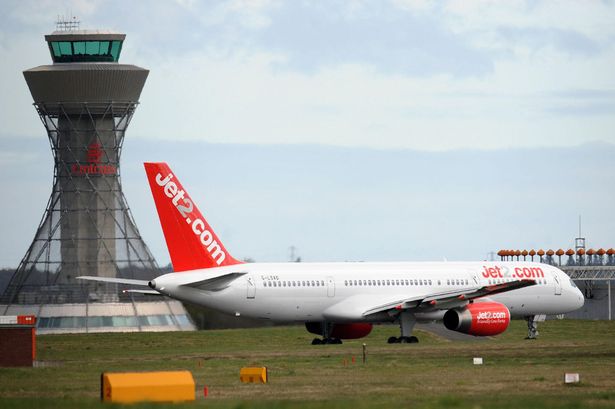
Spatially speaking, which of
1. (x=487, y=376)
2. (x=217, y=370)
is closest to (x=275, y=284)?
(x=217, y=370)

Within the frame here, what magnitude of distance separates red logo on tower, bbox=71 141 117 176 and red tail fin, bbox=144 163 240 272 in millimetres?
44589

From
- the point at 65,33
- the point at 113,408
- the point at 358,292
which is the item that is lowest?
the point at 113,408

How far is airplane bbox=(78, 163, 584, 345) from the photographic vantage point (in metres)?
63.4

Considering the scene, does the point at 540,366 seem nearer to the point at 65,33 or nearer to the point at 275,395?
the point at 275,395

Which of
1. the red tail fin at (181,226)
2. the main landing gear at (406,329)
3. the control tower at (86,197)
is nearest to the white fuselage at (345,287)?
the main landing gear at (406,329)

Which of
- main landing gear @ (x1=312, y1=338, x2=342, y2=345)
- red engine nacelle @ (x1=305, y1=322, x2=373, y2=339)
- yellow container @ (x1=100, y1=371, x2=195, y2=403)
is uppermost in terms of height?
red engine nacelle @ (x1=305, y1=322, x2=373, y2=339)

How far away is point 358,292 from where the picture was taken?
2653 inches

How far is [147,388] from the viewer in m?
36.5

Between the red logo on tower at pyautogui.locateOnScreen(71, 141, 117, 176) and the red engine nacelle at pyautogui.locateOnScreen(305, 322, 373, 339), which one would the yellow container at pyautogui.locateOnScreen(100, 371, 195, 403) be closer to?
the red engine nacelle at pyautogui.locateOnScreen(305, 322, 373, 339)

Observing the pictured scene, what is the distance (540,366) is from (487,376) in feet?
16.0

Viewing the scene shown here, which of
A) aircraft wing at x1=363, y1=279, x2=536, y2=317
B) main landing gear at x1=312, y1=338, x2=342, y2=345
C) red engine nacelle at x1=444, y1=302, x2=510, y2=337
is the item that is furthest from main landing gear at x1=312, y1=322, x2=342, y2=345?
red engine nacelle at x1=444, y1=302, x2=510, y2=337

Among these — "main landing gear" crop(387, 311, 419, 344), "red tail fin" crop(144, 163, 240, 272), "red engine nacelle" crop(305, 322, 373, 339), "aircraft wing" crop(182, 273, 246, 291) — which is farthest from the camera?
"red engine nacelle" crop(305, 322, 373, 339)

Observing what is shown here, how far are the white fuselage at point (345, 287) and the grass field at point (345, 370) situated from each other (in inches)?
71.8

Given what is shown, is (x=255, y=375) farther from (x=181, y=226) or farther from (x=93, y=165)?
(x=93, y=165)
